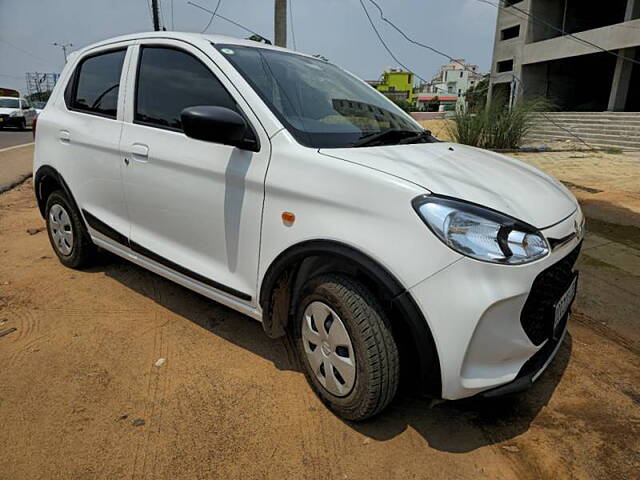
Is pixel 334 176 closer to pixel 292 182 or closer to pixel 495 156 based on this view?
pixel 292 182

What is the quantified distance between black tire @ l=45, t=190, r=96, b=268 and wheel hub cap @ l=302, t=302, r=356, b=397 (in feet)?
7.43

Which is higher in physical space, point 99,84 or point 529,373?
point 99,84

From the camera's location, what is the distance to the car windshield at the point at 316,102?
2.30 meters

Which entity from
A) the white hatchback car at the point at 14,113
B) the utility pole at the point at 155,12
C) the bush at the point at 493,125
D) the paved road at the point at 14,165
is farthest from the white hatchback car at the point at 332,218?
the white hatchback car at the point at 14,113

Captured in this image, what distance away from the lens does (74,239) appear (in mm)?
3682

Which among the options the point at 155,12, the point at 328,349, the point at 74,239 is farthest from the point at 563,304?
the point at 155,12

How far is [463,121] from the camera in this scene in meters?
10.6

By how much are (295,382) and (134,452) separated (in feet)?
2.72

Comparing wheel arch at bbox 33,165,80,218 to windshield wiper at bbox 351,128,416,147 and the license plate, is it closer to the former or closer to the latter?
windshield wiper at bbox 351,128,416,147

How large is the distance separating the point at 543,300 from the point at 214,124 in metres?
1.58

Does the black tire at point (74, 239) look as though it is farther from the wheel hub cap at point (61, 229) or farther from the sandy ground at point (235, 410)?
the sandy ground at point (235, 410)

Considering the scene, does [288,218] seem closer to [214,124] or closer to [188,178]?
[214,124]

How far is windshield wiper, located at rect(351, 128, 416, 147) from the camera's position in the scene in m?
2.33

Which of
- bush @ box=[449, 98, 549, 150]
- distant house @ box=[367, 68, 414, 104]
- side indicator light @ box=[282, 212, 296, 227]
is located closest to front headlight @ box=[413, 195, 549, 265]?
side indicator light @ box=[282, 212, 296, 227]
